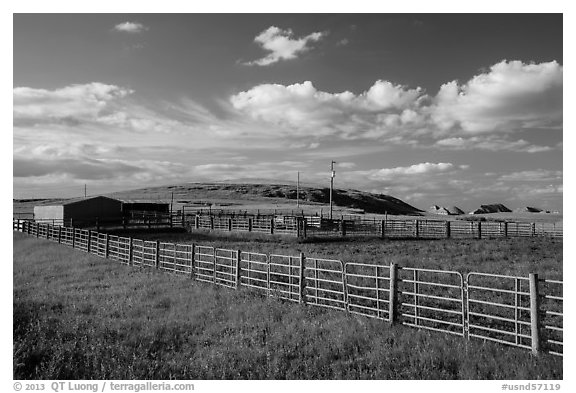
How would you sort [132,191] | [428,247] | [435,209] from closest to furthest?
1. [428,247]
2. [435,209]
3. [132,191]

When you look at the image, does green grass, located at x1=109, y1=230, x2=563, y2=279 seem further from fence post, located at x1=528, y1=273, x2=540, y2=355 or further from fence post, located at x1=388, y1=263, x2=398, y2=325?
fence post, located at x1=528, y1=273, x2=540, y2=355

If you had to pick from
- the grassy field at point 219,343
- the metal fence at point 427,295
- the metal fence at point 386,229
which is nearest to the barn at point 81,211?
the metal fence at point 386,229

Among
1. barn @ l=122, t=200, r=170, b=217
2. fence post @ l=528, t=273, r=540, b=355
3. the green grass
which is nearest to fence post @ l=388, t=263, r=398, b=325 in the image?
fence post @ l=528, t=273, r=540, b=355

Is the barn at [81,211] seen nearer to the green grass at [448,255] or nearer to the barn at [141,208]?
the barn at [141,208]

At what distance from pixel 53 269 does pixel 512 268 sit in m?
19.9

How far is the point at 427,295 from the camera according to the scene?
32.2 ft

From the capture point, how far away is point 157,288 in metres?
15.8

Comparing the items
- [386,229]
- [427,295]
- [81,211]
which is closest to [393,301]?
[427,295]

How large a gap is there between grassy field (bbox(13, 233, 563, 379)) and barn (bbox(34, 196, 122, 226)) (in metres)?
37.9

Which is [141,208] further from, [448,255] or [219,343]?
[219,343]

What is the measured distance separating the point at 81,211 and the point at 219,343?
4796 cm

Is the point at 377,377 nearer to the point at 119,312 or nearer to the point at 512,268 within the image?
the point at 119,312

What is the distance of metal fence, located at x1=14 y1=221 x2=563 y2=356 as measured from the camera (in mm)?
8906
